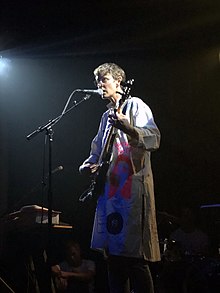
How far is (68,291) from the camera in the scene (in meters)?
4.26

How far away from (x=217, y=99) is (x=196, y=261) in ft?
7.94

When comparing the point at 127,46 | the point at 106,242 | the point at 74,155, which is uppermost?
the point at 127,46

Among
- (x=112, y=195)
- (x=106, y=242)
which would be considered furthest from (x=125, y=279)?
(x=112, y=195)

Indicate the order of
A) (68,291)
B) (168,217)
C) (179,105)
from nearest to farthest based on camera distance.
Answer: (68,291)
(168,217)
(179,105)

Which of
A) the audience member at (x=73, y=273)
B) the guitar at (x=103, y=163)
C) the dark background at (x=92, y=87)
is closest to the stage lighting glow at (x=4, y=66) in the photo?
the dark background at (x=92, y=87)

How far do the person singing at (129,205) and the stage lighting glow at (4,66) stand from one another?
306cm

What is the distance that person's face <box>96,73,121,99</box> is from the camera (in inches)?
107

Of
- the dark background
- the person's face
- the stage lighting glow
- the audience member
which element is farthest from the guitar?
the stage lighting glow

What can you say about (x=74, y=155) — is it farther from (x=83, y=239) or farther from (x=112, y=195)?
(x=112, y=195)

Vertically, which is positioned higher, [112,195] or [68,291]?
[112,195]

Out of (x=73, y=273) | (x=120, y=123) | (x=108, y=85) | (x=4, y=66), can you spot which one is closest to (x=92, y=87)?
(x=4, y=66)

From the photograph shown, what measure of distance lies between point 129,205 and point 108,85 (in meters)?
0.81

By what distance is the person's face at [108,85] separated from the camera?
2723 mm

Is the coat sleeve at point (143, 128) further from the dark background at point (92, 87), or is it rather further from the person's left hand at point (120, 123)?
the dark background at point (92, 87)
